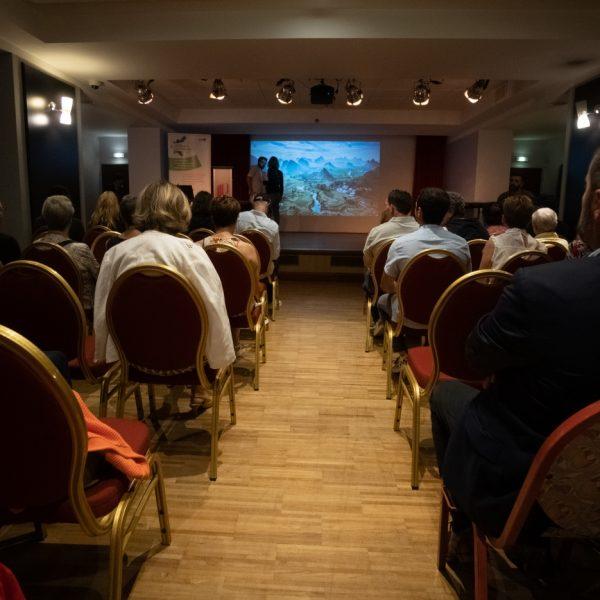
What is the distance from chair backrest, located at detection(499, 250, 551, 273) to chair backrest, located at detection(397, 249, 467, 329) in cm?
31

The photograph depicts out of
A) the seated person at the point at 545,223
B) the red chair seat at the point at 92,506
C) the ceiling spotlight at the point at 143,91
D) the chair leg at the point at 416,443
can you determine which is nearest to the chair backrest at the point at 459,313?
the chair leg at the point at 416,443

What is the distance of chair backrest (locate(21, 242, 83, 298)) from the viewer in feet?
9.00

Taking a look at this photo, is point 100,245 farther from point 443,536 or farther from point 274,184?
point 274,184

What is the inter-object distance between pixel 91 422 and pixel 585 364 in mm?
1163

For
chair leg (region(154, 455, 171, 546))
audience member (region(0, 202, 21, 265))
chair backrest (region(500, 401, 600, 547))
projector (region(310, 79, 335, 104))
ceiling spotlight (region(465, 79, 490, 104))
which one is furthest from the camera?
projector (region(310, 79, 335, 104))

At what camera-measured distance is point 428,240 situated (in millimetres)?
2984

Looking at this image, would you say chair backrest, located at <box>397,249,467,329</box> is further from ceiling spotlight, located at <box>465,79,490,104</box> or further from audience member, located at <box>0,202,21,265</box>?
ceiling spotlight, located at <box>465,79,490,104</box>

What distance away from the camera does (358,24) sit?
5004 mm

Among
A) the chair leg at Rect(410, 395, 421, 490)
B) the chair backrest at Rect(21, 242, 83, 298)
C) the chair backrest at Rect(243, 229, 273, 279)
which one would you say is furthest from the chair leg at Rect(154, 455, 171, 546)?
the chair backrest at Rect(243, 229, 273, 279)

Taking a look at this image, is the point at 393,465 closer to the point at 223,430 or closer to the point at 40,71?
the point at 223,430

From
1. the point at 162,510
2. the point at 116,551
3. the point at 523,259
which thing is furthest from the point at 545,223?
the point at 116,551

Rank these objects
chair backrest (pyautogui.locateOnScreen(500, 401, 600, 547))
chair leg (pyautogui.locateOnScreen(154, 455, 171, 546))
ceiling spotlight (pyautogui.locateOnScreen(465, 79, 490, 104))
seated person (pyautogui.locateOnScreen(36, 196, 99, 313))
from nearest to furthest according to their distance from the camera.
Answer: chair backrest (pyautogui.locateOnScreen(500, 401, 600, 547))
chair leg (pyautogui.locateOnScreen(154, 455, 171, 546))
seated person (pyautogui.locateOnScreen(36, 196, 99, 313))
ceiling spotlight (pyautogui.locateOnScreen(465, 79, 490, 104))

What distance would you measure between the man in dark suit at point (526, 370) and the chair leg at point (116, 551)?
0.86 meters

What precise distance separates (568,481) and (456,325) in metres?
0.97
